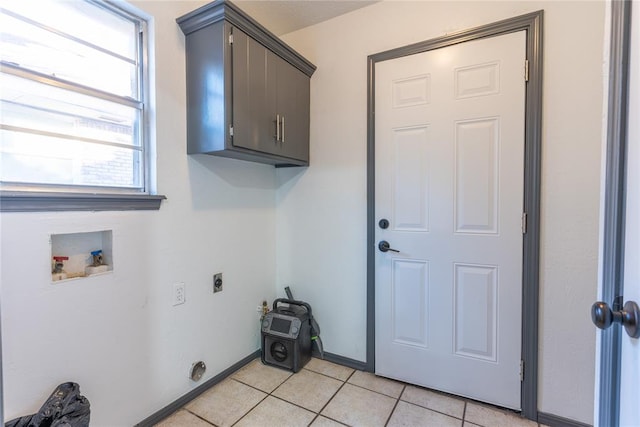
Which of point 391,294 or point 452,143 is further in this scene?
point 391,294

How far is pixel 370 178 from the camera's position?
2.05 meters

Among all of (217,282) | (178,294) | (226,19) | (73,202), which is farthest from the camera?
(217,282)

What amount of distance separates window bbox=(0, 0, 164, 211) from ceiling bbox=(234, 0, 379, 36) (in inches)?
32.6

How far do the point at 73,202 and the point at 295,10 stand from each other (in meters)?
1.87

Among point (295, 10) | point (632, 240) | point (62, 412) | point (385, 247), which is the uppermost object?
point (295, 10)

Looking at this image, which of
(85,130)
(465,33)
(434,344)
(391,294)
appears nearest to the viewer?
(85,130)

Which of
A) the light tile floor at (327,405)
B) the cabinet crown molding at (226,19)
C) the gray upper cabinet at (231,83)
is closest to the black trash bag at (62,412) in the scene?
the light tile floor at (327,405)

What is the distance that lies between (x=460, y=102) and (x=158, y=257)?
1.97 metres

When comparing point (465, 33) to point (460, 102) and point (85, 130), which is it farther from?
point (85, 130)

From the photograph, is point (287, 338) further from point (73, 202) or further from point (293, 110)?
point (293, 110)

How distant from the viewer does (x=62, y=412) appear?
3.75 feet

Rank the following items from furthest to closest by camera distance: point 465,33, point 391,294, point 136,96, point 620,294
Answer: point 391,294 < point 465,33 < point 136,96 < point 620,294

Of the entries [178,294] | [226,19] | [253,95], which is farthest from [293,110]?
[178,294]

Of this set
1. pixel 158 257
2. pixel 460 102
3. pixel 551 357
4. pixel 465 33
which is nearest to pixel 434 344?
pixel 551 357
